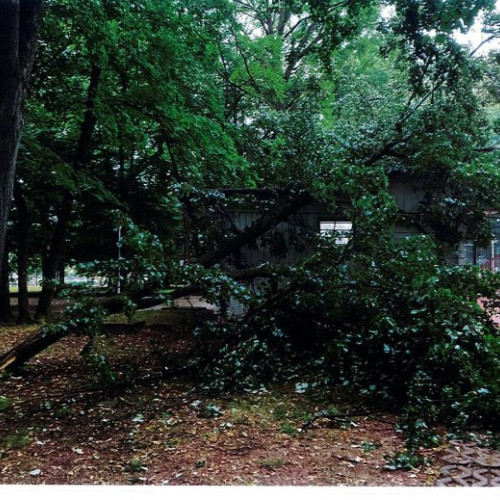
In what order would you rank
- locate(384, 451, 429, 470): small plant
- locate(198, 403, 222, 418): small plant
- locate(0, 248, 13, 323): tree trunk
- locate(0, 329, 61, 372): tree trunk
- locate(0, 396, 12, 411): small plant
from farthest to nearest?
locate(0, 248, 13, 323): tree trunk
locate(0, 329, 61, 372): tree trunk
locate(0, 396, 12, 411): small plant
locate(198, 403, 222, 418): small plant
locate(384, 451, 429, 470): small plant

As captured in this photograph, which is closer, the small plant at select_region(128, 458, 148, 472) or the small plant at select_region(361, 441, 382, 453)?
the small plant at select_region(128, 458, 148, 472)

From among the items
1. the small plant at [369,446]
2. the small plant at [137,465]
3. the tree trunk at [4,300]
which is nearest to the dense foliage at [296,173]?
the small plant at [369,446]

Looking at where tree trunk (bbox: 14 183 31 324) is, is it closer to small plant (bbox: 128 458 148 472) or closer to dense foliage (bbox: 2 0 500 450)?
dense foliage (bbox: 2 0 500 450)

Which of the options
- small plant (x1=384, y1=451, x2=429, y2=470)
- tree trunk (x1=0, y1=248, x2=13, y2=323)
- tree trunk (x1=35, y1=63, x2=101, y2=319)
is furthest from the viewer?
tree trunk (x1=0, y1=248, x2=13, y2=323)

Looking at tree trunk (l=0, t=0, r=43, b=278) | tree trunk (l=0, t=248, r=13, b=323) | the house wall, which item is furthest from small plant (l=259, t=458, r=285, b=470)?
tree trunk (l=0, t=248, r=13, b=323)

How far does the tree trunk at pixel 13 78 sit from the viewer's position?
171 centimetres

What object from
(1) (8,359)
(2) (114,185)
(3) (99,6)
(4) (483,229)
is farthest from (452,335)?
(2) (114,185)

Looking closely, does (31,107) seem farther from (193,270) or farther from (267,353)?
(267,353)

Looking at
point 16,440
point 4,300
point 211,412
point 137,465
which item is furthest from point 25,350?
point 4,300

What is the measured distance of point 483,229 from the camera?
320cm

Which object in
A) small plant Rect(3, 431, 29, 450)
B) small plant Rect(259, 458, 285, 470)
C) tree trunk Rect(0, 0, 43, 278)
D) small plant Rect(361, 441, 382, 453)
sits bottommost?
small plant Rect(3, 431, 29, 450)

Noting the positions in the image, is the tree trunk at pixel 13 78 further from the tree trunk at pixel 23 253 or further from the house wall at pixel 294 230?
the tree trunk at pixel 23 253

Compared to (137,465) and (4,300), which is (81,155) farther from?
(137,465)

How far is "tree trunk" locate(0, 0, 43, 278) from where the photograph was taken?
5.60 feet
